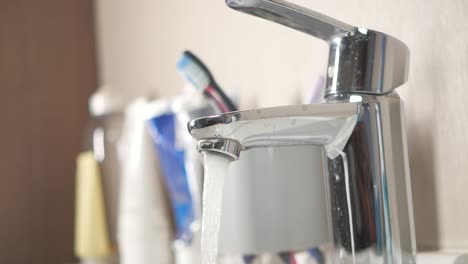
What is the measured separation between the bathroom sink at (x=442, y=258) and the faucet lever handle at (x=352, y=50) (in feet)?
0.39

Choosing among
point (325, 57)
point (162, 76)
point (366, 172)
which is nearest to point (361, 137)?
point (366, 172)

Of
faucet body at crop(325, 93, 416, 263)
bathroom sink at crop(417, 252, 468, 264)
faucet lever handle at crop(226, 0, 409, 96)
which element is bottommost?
bathroom sink at crop(417, 252, 468, 264)

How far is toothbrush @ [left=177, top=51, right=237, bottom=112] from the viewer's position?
1.52 feet

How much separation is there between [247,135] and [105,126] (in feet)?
1.91

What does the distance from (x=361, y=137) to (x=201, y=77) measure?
166mm

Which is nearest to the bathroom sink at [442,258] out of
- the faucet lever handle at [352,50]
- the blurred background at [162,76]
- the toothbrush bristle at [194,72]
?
the blurred background at [162,76]

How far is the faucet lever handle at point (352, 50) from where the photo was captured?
1.14 ft

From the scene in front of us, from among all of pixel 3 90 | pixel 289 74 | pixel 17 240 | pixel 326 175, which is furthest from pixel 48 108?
pixel 326 175

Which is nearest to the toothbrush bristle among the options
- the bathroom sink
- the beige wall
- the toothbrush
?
the toothbrush

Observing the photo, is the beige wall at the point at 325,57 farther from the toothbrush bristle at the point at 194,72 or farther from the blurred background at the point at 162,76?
the toothbrush bristle at the point at 194,72

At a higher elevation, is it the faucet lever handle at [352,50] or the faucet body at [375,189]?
the faucet lever handle at [352,50]

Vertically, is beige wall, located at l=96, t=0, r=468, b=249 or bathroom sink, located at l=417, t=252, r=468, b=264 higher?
beige wall, located at l=96, t=0, r=468, b=249

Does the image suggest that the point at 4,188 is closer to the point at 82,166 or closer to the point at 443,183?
the point at 82,166

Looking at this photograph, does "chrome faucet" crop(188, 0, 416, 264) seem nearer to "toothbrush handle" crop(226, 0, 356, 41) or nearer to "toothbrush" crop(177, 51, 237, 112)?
"toothbrush handle" crop(226, 0, 356, 41)
